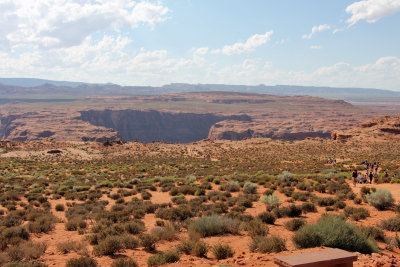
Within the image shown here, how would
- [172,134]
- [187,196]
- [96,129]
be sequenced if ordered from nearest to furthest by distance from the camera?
[187,196] → [96,129] → [172,134]

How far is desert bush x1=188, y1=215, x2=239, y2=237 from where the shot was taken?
33.1 feet

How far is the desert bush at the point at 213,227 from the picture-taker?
397 inches

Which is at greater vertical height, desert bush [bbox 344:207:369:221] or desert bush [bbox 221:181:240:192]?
desert bush [bbox 344:207:369:221]

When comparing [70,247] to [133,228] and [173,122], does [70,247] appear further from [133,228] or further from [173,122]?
[173,122]

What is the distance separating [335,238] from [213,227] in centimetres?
383

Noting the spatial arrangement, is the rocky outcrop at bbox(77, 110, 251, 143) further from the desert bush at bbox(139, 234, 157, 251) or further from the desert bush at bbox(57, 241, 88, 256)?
the desert bush at bbox(57, 241, 88, 256)

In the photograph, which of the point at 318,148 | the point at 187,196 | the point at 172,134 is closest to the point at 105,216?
the point at 187,196

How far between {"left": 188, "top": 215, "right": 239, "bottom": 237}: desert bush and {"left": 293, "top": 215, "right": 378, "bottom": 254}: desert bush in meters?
2.63

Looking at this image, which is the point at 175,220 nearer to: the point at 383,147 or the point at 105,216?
the point at 105,216

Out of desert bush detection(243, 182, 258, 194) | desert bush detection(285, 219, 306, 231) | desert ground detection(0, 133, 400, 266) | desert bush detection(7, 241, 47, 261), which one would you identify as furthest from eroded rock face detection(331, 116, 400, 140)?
desert bush detection(7, 241, 47, 261)

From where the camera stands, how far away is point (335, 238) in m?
7.71

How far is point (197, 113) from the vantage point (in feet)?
574

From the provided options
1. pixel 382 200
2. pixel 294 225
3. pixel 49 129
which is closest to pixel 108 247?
pixel 294 225

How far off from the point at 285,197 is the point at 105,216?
9.71 metres
